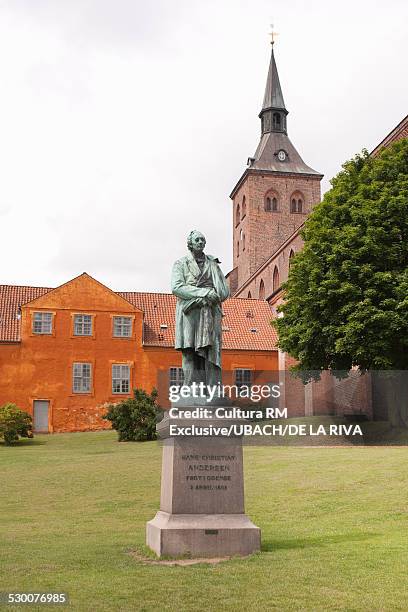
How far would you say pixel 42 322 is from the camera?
139 feet

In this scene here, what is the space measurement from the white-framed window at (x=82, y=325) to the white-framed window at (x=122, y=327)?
1.49 metres

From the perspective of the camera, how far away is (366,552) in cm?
1000

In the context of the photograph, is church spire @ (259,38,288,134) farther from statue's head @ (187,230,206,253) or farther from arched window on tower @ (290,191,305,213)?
statue's head @ (187,230,206,253)

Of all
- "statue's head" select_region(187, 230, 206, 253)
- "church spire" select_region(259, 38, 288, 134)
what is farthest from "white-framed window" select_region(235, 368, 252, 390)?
"church spire" select_region(259, 38, 288, 134)

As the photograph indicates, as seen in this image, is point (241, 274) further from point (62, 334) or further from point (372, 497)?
point (372, 497)

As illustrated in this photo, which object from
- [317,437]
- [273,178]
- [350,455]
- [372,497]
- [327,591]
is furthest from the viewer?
[273,178]

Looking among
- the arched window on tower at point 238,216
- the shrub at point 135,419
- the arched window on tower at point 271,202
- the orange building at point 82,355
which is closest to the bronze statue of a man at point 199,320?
the shrub at point 135,419

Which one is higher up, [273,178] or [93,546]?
[273,178]

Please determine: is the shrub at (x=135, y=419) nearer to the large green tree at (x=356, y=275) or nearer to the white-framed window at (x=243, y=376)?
the large green tree at (x=356, y=275)

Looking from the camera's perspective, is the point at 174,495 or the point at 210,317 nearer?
the point at 174,495

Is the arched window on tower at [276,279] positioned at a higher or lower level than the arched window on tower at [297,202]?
lower

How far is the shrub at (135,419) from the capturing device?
3312 centimetres

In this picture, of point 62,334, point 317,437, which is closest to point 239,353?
point 62,334

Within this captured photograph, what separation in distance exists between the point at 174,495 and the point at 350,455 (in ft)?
41.7
